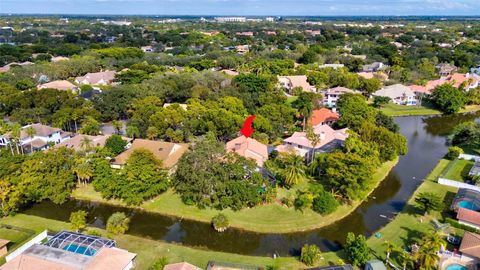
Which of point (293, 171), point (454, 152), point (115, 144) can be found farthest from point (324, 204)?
point (115, 144)

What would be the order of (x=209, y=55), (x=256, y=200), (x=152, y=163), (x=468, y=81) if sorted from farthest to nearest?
(x=209, y=55), (x=468, y=81), (x=152, y=163), (x=256, y=200)

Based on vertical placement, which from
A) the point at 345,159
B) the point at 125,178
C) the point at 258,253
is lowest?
the point at 258,253

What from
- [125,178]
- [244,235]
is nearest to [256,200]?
[244,235]

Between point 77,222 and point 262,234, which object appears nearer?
point 77,222

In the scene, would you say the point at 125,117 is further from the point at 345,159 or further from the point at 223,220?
the point at 345,159

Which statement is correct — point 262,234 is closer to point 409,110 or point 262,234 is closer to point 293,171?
point 293,171

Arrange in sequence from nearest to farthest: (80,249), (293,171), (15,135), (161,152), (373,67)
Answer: (80,249)
(293,171)
(161,152)
(15,135)
(373,67)
